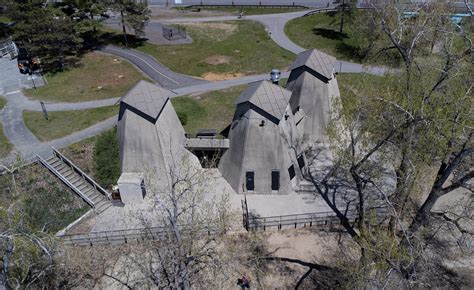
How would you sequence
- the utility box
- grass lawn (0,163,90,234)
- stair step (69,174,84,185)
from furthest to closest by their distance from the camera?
stair step (69,174,84,185) < the utility box < grass lawn (0,163,90,234)

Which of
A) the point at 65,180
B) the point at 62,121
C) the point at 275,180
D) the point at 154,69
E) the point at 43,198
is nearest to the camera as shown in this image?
the point at 43,198

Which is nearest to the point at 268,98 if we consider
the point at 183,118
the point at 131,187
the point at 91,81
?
the point at 183,118

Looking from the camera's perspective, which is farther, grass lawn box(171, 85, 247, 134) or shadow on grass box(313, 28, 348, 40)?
shadow on grass box(313, 28, 348, 40)

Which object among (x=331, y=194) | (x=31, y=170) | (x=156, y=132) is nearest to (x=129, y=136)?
(x=156, y=132)

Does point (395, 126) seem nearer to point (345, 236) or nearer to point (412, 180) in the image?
point (412, 180)

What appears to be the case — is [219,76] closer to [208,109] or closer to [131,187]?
[208,109]

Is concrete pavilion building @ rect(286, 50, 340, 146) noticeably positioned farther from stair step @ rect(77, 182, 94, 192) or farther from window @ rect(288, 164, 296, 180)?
stair step @ rect(77, 182, 94, 192)

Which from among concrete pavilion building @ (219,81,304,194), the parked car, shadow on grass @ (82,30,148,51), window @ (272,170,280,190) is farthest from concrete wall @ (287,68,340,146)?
the parked car
